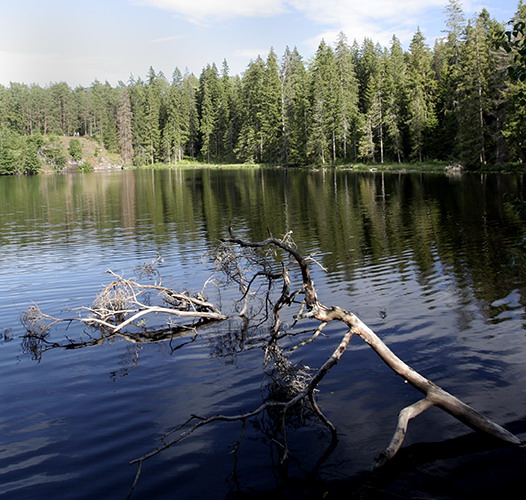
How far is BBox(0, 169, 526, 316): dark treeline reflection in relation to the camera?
2070 centimetres

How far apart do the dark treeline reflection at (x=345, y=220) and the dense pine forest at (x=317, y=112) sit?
547 inches

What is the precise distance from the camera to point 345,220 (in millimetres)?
33281

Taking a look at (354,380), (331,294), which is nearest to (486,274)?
(331,294)

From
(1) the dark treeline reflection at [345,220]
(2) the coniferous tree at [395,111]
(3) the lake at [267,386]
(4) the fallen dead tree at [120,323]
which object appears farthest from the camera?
(2) the coniferous tree at [395,111]

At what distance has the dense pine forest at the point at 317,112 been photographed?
6512 cm

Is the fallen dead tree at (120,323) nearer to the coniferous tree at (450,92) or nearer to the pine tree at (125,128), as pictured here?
the coniferous tree at (450,92)

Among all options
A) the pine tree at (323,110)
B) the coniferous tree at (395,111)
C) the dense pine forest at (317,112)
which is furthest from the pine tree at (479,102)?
the pine tree at (323,110)

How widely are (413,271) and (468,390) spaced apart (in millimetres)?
9980

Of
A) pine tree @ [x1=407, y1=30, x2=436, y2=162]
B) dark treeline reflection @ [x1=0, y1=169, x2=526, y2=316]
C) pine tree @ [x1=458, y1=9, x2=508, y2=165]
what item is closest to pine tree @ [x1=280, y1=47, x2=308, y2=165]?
pine tree @ [x1=407, y1=30, x2=436, y2=162]

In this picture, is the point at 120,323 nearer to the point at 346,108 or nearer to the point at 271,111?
the point at 346,108

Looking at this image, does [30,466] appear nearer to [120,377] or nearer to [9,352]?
[120,377]

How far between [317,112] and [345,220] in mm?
64513

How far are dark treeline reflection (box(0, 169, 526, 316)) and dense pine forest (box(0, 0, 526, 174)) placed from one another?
13.9 meters

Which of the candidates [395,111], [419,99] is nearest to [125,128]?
[395,111]
